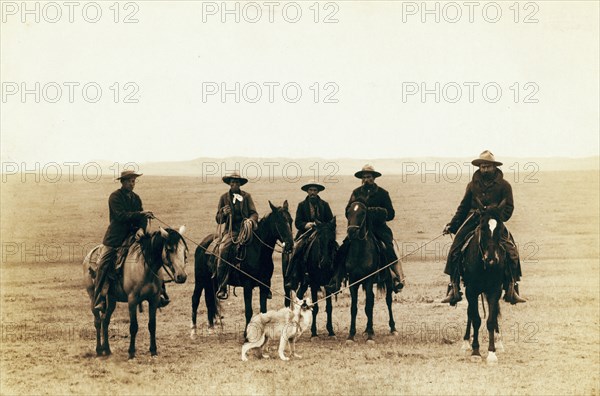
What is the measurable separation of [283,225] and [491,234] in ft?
13.3

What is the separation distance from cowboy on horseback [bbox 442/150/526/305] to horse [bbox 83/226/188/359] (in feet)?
17.5

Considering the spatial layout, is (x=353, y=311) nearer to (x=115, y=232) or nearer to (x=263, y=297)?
(x=263, y=297)

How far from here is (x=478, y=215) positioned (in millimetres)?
14734

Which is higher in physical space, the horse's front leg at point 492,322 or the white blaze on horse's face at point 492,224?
the white blaze on horse's face at point 492,224

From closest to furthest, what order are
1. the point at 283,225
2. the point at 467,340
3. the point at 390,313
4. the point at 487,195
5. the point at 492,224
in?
the point at 492,224
the point at 487,195
the point at 283,225
the point at 467,340
the point at 390,313

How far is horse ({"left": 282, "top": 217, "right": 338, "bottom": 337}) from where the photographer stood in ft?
51.1

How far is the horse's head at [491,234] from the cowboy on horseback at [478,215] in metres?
0.19

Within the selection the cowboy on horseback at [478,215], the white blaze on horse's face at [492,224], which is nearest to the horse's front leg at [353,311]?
the cowboy on horseback at [478,215]

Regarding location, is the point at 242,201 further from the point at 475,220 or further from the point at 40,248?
the point at 40,248

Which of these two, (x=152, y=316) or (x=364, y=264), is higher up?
(x=364, y=264)

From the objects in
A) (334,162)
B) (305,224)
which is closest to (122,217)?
(305,224)

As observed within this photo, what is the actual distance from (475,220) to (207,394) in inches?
243

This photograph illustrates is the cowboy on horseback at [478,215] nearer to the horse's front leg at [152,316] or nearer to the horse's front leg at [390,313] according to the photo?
the horse's front leg at [390,313]

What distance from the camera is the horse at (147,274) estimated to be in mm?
14023
